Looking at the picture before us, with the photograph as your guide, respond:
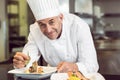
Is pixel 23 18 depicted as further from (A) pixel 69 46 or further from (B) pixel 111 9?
(A) pixel 69 46

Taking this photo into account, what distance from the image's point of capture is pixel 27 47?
1603 mm

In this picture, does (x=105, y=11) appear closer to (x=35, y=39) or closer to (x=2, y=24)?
(x=2, y=24)

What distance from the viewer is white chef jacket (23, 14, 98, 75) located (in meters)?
1.44

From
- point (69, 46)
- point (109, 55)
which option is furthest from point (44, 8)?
point (109, 55)

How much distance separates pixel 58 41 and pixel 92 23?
2060 mm

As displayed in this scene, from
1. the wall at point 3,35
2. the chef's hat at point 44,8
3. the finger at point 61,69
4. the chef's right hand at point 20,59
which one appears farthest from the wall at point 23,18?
the finger at point 61,69

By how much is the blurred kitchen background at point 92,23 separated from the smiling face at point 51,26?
2000 mm

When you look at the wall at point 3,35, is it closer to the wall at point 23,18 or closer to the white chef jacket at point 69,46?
the wall at point 23,18

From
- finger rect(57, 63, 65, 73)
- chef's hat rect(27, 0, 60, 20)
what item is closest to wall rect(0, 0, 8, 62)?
chef's hat rect(27, 0, 60, 20)

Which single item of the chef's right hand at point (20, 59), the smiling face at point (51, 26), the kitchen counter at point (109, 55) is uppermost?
the smiling face at point (51, 26)

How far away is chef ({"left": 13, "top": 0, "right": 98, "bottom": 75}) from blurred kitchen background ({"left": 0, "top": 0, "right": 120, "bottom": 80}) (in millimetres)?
1862

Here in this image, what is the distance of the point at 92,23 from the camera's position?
11.6ft

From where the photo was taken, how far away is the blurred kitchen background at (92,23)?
3.49 metres

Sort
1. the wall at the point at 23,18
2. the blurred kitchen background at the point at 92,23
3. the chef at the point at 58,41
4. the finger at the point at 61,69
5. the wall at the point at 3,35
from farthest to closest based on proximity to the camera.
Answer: the wall at the point at 3,35 < the wall at the point at 23,18 < the blurred kitchen background at the point at 92,23 < the chef at the point at 58,41 < the finger at the point at 61,69
